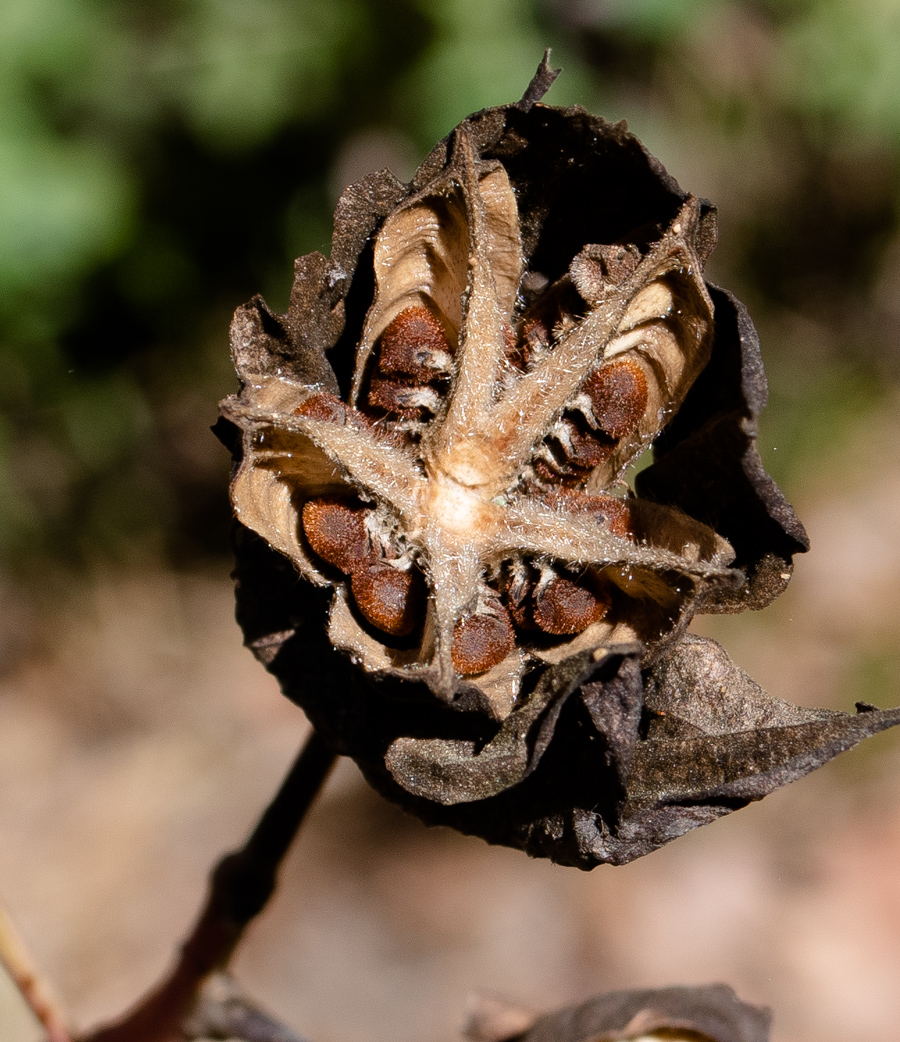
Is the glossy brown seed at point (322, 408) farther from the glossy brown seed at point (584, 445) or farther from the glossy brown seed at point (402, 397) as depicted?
the glossy brown seed at point (584, 445)

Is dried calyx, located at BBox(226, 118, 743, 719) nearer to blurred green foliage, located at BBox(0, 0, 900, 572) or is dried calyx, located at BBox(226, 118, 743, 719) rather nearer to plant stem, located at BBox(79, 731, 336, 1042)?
plant stem, located at BBox(79, 731, 336, 1042)

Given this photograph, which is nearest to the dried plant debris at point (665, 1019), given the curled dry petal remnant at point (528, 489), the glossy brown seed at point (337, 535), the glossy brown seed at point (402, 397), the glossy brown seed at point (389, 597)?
the curled dry petal remnant at point (528, 489)

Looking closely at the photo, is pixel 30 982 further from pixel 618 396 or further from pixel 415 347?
pixel 618 396

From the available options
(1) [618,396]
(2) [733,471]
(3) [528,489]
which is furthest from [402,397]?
(2) [733,471]

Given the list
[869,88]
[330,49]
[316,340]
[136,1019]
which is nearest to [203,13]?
[330,49]

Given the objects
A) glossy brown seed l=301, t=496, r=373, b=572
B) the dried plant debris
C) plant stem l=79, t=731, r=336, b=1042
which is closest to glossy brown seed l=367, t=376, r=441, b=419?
glossy brown seed l=301, t=496, r=373, b=572

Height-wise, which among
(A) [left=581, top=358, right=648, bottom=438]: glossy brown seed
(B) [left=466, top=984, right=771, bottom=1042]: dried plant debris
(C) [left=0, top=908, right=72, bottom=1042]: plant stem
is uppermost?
(A) [left=581, top=358, right=648, bottom=438]: glossy brown seed
